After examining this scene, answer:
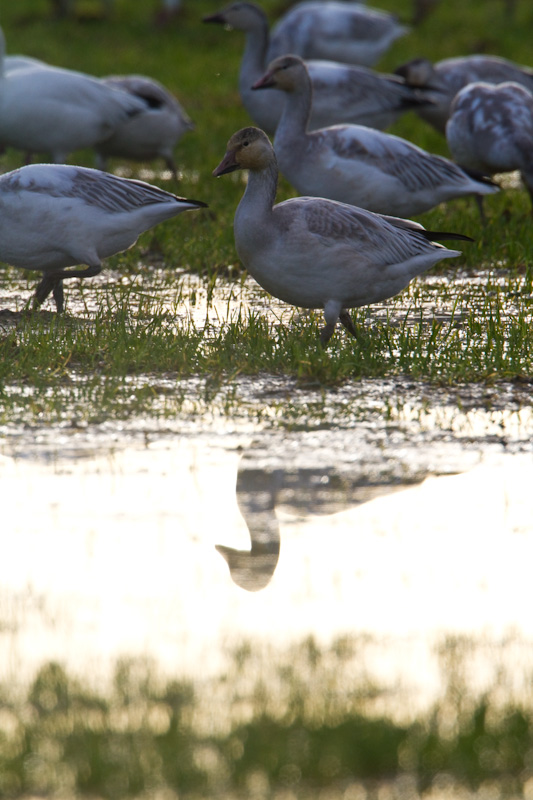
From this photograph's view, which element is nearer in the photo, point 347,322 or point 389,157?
point 347,322

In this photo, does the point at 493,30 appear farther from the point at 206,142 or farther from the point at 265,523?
the point at 265,523

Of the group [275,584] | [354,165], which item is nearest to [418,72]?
[354,165]

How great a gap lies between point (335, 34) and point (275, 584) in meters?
14.0

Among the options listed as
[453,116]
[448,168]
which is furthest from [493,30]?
[448,168]

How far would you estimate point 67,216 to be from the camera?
6.34 meters

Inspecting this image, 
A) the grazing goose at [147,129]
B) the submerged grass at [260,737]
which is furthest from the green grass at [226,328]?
the submerged grass at [260,737]

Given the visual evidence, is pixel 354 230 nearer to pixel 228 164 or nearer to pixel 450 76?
pixel 228 164

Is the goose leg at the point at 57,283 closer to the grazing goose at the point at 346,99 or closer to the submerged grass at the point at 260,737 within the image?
the submerged grass at the point at 260,737

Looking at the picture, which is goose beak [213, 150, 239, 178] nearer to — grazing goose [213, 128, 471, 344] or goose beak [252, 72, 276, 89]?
grazing goose [213, 128, 471, 344]

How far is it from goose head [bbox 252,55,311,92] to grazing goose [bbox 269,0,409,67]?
788 cm

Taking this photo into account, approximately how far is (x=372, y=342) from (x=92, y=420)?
5.58ft

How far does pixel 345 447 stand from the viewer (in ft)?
14.5

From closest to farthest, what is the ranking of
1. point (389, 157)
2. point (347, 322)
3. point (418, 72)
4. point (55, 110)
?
point (347, 322)
point (389, 157)
point (55, 110)
point (418, 72)

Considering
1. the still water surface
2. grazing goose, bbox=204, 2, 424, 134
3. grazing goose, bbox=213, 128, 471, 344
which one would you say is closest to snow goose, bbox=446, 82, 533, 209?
grazing goose, bbox=204, 2, 424, 134
